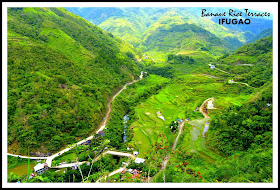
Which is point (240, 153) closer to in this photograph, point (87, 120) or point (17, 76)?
point (87, 120)

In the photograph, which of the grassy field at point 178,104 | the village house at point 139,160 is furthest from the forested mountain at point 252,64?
the village house at point 139,160

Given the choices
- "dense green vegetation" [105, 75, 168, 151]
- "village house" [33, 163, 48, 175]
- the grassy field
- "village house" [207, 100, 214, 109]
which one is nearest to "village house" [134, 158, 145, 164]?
the grassy field

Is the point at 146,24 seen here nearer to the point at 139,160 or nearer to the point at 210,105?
the point at 210,105

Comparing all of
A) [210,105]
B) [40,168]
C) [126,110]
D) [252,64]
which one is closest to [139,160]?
[40,168]

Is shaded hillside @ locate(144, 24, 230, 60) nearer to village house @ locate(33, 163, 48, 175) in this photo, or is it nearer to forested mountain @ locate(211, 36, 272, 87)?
forested mountain @ locate(211, 36, 272, 87)

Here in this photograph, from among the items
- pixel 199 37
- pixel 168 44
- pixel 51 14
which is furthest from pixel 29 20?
pixel 199 37

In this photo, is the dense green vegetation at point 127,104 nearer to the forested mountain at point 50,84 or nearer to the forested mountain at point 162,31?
the forested mountain at point 50,84

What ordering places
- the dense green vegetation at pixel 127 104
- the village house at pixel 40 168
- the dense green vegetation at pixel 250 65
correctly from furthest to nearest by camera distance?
1. the dense green vegetation at pixel 250 65
2. the dense green vegetation at pixel 127 104
3. the village house at pixel 40 168

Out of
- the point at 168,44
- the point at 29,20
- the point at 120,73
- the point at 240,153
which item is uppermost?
the point at 168,44
